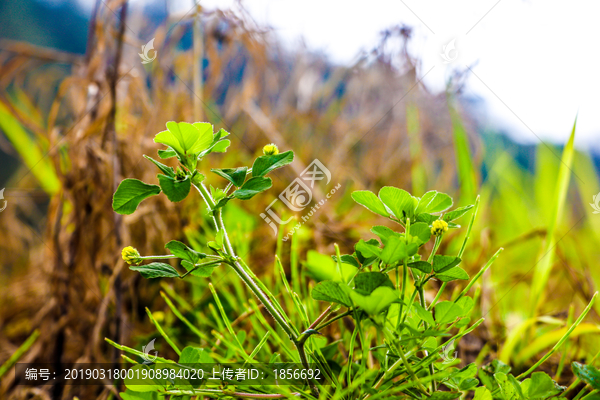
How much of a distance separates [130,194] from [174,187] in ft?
0.09

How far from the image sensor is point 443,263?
0.17 m

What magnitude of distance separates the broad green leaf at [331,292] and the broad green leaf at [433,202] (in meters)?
0.06

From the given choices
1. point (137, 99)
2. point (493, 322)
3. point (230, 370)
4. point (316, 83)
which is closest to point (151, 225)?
point (137, 99)

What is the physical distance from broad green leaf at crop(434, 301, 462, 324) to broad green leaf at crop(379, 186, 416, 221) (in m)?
0.05

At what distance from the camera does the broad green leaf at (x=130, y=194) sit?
0.17 metres

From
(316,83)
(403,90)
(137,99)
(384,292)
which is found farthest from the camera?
(316,83)

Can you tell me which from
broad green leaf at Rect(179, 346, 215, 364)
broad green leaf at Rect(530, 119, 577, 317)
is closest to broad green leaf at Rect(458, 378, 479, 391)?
broad green leaf at Rect(179, 346, 215, 364)

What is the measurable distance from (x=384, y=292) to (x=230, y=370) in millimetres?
121

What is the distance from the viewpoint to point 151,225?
538 mm

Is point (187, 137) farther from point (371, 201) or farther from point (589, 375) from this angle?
point (589, 375)

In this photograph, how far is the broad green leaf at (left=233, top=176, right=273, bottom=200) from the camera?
0.17m

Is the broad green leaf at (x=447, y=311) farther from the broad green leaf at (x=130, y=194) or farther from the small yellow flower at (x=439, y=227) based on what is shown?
the broad green leaf at (x=130, y=194)

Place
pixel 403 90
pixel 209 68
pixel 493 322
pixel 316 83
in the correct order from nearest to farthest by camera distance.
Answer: pixel 493 322
pixel 209 68
pixel 403 90
pixel 316 83

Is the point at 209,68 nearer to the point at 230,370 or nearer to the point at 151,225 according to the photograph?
the point at 151,225
